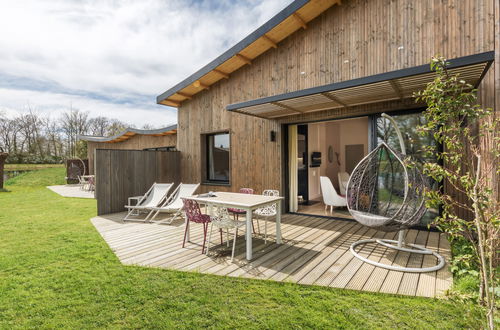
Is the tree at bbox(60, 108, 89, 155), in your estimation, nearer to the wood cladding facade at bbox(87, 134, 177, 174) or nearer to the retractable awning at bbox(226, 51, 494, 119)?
the wood cladding facade at bbox(87, 134, 177, 174)

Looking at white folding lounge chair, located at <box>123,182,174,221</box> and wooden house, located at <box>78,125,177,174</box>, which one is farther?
wooden house, located at <box>78,125,177,174</box>

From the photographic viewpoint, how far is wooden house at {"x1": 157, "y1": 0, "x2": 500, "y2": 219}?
393cm

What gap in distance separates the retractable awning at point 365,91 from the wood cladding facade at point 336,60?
17.1 inches

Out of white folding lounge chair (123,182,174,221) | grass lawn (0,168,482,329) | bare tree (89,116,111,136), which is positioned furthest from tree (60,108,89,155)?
grass lawn (0,168,482,329)

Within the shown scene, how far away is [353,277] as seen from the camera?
2.89 m

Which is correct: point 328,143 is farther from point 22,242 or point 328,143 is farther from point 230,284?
point 22,242

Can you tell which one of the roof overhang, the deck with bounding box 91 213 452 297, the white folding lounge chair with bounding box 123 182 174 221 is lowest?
the deck with bounding box 91 213 452 297

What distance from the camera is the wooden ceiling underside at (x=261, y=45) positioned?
5.32 metres

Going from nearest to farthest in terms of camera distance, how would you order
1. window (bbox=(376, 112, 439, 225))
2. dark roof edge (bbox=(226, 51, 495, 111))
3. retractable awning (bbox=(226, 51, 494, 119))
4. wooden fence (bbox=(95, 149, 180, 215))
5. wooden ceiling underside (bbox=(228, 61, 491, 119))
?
1. dark roof edge (bbox=(226, 51, 495, 111))
2. retractable awning (bbox=(226, 51, 494, 119))
3. wooden ceiling underside (bbox=(228, 61, 491, 119))
4. window (bbox=(376, 112, 439, 225))
5. wooden fence (bbox=(95, 149, 180, 215))

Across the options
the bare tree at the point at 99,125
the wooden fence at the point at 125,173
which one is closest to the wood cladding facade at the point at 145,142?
the wooden fence at the point at 125,173

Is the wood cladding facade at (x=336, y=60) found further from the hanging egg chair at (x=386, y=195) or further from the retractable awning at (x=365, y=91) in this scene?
the hanging egg chair at (x=386, y=195)

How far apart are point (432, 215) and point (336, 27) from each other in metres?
4.34

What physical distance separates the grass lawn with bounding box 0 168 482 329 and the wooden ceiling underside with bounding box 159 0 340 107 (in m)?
5.33

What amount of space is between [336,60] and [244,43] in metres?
2.25
